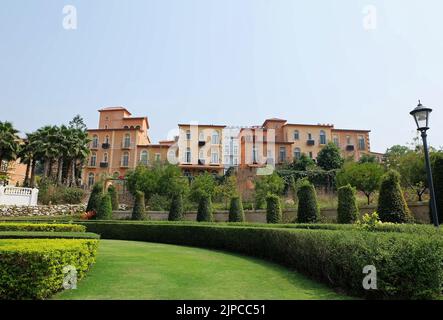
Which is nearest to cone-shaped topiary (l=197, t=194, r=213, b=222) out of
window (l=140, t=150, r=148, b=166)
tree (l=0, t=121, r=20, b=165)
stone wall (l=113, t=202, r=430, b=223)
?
stone wall (l=113, t=202, r=430, b=223)

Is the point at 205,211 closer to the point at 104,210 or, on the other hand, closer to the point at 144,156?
the point at 104,210

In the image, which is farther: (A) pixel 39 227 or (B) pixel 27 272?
(A) pixel 39 227

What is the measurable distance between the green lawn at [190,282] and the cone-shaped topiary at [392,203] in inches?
224

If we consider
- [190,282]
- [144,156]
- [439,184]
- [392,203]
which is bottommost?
[190,282]

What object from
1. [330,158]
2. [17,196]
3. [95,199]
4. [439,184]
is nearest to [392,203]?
[439,184]

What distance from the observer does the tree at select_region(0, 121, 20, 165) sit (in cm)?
3372

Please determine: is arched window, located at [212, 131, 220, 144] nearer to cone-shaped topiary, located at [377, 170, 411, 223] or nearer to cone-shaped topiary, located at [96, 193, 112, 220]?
cone-shaped topiary, located at [96, 193, 112, 220]

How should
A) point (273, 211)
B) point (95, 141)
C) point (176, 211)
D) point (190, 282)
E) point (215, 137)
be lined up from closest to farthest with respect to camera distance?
point (190, 282) < point (273, 211) < point (176, 211) < point (95, 141) < point (215, 137)

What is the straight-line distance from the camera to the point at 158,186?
3139cm

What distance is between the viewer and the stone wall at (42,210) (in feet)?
85.7

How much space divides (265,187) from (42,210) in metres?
18.9

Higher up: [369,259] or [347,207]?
[347,207]

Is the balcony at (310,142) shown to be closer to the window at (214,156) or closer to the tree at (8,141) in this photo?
the window at (214,156)

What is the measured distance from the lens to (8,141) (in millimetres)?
34000
